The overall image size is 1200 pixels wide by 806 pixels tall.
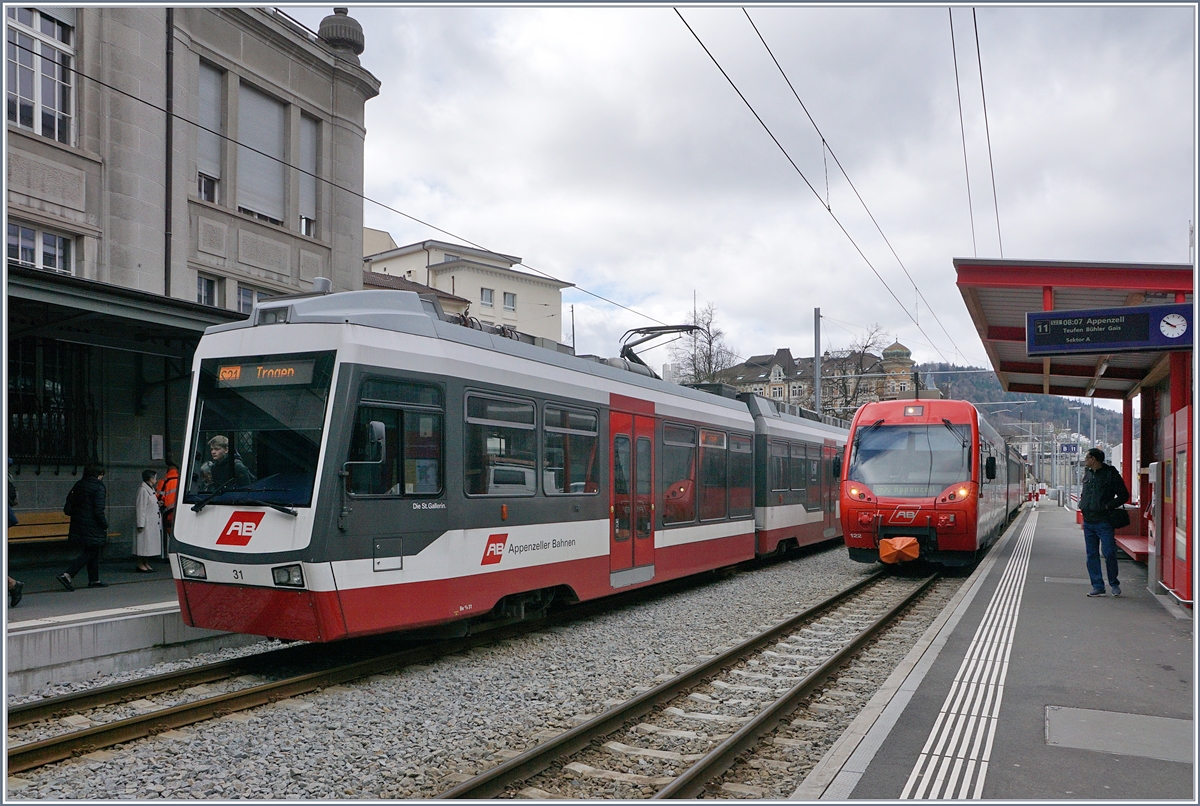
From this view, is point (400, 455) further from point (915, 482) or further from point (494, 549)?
point (915, 482)

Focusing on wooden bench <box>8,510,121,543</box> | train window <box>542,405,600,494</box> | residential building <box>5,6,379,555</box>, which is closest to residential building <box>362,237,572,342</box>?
residential building <box>5,6,379,555</box>

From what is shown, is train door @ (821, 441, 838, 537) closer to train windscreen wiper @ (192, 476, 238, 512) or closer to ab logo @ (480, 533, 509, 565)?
ab logo @ (480, 533, 509, 565)

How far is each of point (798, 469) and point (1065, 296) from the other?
24.3 ft

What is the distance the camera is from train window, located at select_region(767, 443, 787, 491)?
678 inches

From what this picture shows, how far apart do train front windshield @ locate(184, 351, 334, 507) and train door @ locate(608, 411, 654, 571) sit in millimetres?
4450

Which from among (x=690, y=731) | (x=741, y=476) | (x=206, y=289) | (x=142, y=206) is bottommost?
(x=690, y=731)

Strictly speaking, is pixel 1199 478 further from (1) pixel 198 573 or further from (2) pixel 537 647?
(1) pixel 198 573

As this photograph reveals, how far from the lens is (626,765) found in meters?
5.82

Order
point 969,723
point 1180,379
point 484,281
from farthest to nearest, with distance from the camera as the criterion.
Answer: point 484,281, point 1180,379, point 969,723

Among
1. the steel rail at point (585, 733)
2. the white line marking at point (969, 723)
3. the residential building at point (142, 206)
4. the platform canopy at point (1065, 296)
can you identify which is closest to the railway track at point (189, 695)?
the steel rail at point (585, 733)

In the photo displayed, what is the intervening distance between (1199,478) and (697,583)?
8.27m

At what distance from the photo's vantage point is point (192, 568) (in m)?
7.87

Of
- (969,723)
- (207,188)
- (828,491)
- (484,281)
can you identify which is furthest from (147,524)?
(484,281)

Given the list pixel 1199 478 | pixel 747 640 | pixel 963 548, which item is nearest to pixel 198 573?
pixel 747 640
